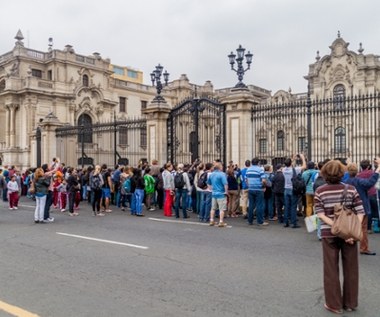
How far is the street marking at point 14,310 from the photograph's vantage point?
4.50 m

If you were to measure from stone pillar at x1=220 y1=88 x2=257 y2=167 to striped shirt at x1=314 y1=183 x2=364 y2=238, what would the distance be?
34.5 ft

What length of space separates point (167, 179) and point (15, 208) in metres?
6.40

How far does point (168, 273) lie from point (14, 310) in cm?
223

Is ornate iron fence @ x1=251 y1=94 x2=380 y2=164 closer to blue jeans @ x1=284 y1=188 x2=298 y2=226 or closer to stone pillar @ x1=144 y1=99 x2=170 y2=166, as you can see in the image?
blue jeans @ x1=284 y1=188 x2=298 y2=226

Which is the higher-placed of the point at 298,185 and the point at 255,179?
the point at 255,179

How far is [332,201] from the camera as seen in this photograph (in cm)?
479

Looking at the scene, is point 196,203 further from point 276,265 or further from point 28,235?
point 276,265

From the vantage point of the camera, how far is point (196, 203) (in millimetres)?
14023

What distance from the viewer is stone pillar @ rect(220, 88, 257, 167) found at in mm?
15320

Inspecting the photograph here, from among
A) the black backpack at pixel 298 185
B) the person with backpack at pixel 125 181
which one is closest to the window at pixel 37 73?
the person with backpack at pixel 125 181

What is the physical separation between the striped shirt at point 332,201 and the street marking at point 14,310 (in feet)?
11.0

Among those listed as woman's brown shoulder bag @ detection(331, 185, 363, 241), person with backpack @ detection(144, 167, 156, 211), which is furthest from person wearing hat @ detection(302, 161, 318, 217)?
woman's brown shoulder bag @ detection(331, 185, 363, 241)

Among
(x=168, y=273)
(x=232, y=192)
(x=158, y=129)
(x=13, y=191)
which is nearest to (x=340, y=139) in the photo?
(x=158, y=129)

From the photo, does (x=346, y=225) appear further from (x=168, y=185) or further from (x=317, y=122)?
(x=317, y=122)
